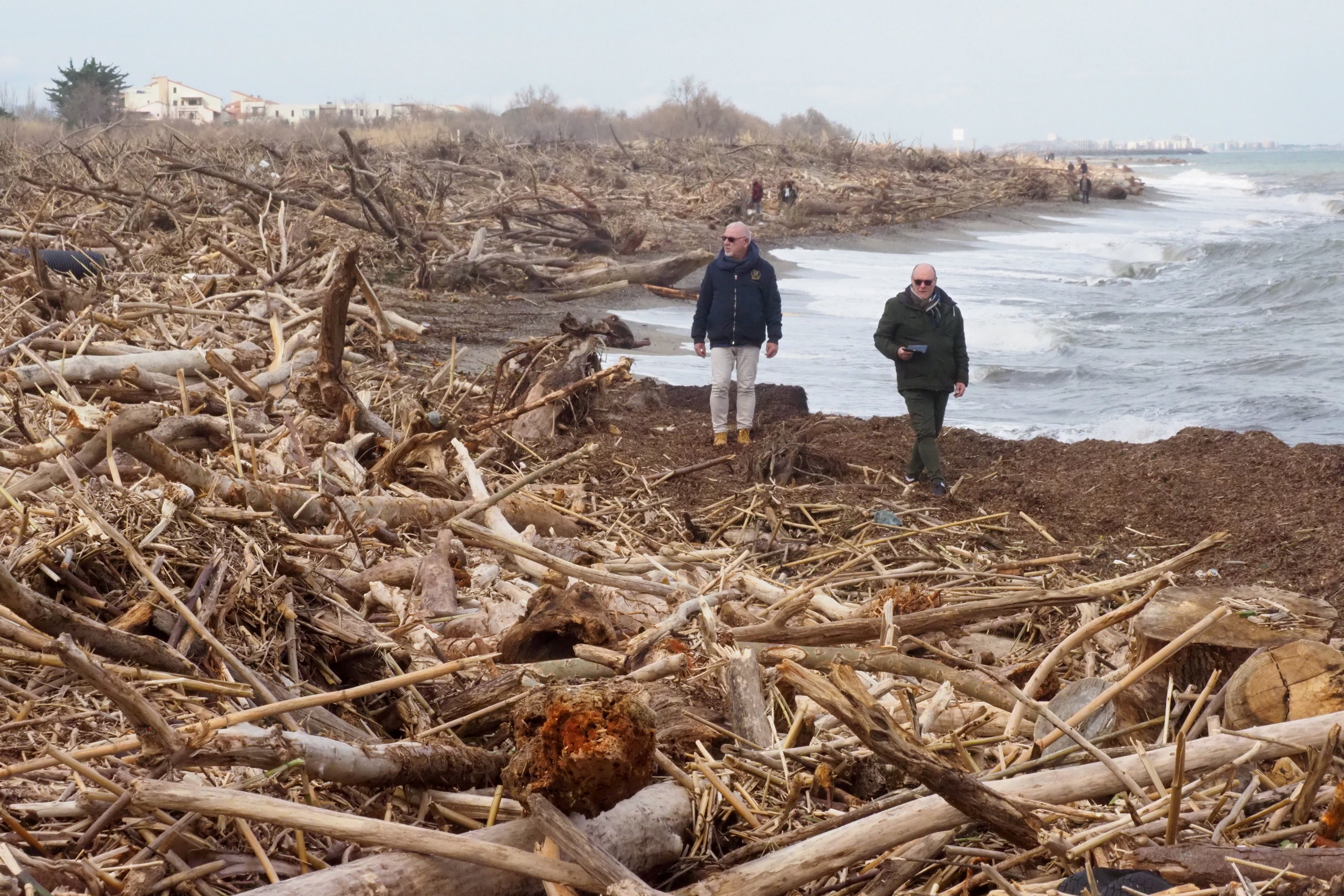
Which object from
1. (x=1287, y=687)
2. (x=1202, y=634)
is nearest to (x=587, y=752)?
(x=1287, y=687)

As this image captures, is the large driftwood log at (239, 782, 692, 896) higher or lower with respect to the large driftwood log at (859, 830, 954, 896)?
higher

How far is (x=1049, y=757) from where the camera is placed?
2.82 m

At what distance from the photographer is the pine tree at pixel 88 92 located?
4984 centimetres

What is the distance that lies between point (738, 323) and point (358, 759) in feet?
24.1

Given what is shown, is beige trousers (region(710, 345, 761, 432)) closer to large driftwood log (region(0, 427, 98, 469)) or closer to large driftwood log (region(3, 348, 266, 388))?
large driftwood log (region(3, 348, 266, 388))

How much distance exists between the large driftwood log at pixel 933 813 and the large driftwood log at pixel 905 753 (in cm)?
8

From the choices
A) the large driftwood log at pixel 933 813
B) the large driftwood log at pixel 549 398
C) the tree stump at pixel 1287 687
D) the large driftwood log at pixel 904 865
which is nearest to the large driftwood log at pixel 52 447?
the large driftwood log at pixel 933 813

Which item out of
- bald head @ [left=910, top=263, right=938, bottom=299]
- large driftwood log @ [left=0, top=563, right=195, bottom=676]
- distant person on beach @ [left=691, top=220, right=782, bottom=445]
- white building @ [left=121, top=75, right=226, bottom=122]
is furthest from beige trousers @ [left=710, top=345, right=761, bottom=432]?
white building @ [left=121, top=75, right=226, bottom=122]

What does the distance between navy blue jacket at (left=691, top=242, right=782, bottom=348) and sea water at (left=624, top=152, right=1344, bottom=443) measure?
243 cm

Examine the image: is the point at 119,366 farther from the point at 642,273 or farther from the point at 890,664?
the point at 642,273

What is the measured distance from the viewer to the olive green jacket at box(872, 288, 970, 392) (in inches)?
328

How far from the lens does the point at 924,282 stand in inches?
322

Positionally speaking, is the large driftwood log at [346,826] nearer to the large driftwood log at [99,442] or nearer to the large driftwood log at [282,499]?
the large driftwood log at [99,442]

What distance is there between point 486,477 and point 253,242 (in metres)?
7.16
